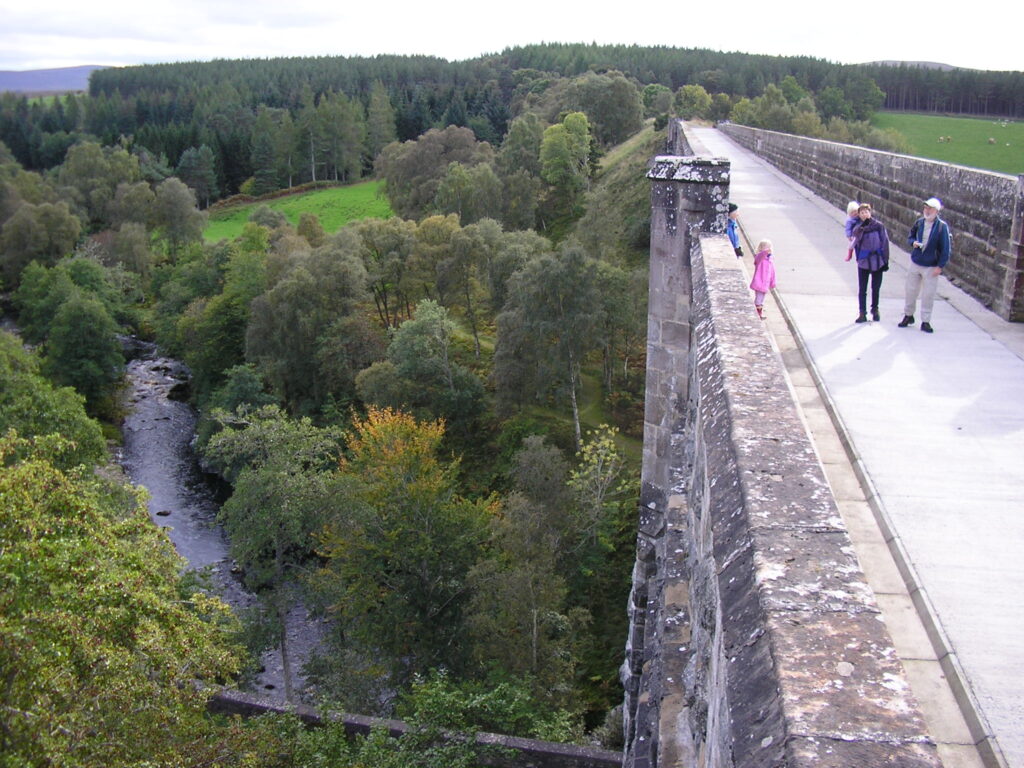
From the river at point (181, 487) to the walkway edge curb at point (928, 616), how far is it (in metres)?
14.5

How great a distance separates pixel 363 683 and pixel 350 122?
7833 centimetres

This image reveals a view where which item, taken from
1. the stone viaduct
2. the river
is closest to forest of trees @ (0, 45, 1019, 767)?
the river

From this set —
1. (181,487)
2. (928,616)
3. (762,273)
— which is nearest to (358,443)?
(181,487)

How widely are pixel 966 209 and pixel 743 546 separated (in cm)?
821

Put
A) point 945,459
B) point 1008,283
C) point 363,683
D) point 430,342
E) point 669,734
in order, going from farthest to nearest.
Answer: point 430,342, point 363,683, point 1008,283, point 945,459, point 669,734

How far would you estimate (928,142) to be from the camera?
78.9 metres

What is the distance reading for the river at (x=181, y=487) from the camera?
77.7 ft

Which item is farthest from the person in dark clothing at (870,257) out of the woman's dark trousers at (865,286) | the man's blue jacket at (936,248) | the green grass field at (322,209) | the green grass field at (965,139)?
the green grass field at (322,209)

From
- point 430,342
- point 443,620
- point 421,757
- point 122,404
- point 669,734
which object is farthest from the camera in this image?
point 122,404

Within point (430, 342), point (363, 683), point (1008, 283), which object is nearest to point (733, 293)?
point (1008, 283)

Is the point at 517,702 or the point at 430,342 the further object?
the point at 430,342

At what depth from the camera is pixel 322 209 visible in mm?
73875

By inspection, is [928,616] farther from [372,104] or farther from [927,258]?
[372,104]

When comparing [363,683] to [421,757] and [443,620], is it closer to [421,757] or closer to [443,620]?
[443,620]
